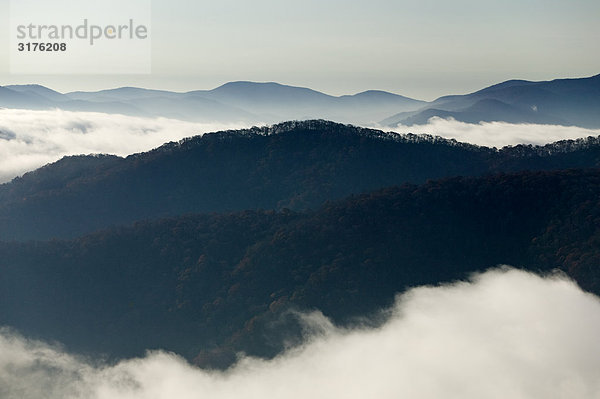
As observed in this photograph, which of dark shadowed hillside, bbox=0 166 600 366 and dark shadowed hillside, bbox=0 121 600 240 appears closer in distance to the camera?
dark shadowed hillside, bbox=0 166 600 366

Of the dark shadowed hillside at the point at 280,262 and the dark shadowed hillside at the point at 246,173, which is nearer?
the dark shadowed hillside at the point at 280,262

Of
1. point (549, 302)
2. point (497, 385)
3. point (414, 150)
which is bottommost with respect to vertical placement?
point (497, 385)

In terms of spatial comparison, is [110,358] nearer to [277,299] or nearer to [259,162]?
[277,299]

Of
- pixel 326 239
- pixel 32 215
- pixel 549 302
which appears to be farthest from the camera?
pixel 32 215

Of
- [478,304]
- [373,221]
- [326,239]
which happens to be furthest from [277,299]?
[478,304]
